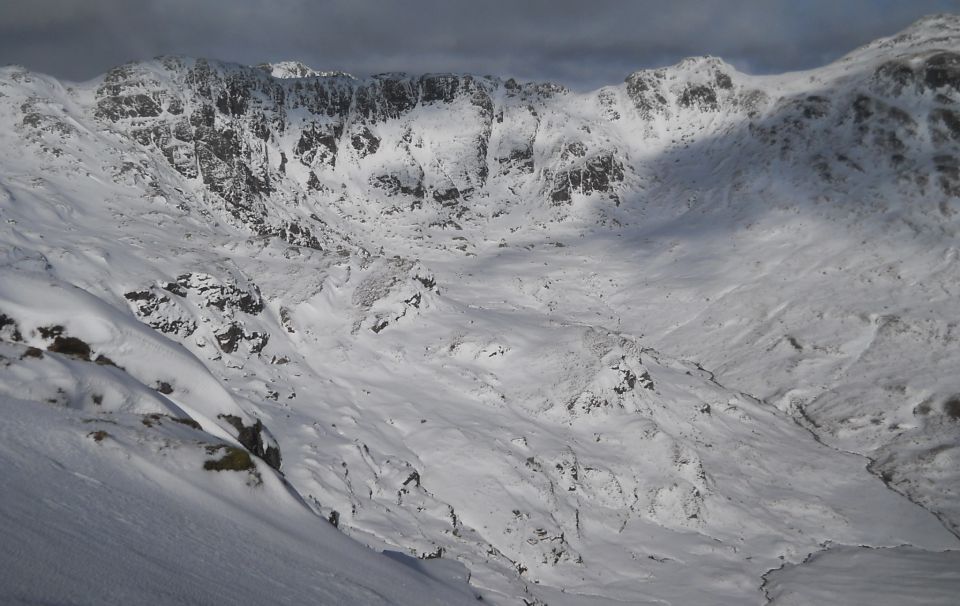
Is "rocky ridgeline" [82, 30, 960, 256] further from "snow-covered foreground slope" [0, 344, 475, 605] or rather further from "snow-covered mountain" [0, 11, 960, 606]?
"snow-covered foreground slope" [0, 344, 475, 605]

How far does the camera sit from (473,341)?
6259 cm

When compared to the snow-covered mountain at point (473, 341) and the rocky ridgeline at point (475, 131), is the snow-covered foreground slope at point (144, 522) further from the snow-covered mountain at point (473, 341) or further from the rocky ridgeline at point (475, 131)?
the rocky ridgeline at point (475, 131)

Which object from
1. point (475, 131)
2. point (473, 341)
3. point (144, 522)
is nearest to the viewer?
point (144, 522)

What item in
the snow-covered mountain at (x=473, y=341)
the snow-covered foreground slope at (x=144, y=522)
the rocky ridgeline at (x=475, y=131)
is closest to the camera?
the snow-covered foreground slope at (x=144, y=522)

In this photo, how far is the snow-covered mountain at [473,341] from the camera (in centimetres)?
1193

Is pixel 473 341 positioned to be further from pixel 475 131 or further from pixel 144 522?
pixel 475 131

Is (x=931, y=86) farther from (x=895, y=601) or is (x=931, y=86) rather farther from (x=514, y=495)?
(x=514, y=495)

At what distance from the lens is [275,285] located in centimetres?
6200

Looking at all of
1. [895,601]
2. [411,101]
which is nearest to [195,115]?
[411,101]

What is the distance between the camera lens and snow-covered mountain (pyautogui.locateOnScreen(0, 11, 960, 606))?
39.1ft

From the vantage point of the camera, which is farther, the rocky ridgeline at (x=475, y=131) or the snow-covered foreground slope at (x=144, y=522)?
the rocky ridgeline at (x=475, y=131)

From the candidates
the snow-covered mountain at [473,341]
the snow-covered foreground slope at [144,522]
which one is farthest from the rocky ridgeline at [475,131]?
the snow-covered foreground slope at [144,522]

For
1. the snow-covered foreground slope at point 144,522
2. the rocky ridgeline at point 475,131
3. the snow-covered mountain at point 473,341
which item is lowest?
the snow-covered foreground slope at point 144,522

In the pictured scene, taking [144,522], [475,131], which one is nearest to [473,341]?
[144,522]
